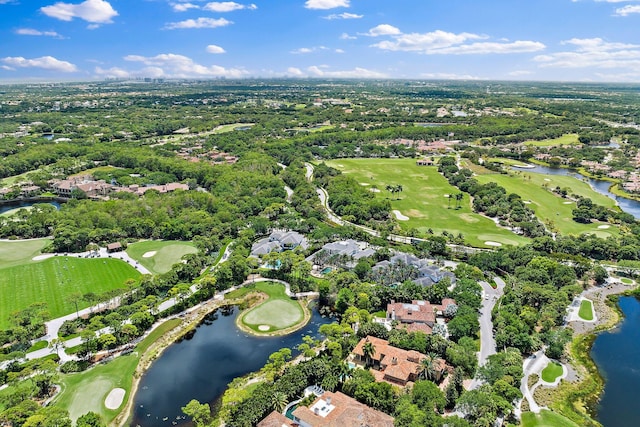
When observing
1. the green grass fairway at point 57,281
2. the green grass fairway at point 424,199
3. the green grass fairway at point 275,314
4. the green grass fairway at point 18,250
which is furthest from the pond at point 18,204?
the green grass fairway at point 424,199

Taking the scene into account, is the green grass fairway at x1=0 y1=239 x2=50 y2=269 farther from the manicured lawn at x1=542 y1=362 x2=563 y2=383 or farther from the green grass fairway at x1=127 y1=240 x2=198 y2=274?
the manicured lawn at x1=542 y1=362 x2=563 y2=383

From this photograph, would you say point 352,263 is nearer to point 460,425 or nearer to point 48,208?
point 460,425

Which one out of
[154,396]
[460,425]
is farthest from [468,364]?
[154,396]

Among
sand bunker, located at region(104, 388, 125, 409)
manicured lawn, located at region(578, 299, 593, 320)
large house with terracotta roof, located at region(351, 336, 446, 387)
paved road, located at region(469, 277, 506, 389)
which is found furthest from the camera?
manicured lawn, located at region(578, 299, 593, 320)

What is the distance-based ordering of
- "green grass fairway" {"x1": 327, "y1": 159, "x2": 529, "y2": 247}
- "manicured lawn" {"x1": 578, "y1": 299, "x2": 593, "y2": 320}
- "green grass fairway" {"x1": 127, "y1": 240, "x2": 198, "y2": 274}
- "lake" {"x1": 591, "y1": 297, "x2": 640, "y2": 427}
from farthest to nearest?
"green grass fairway" {"x1": 327, "y1": 159, "x2": 529, "y2": 247}
"green grass fairway" {"x1": 127, "y1": 240, "x2": 198, "y2": 274}
"manicured lawn" {"x1": 578, "y1": 299, "x2": 593, "y2": 320}
"lake" {"x1": 591, "y1": 297, "x2": 640, "y2": 427}

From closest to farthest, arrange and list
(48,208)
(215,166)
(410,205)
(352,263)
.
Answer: (352,263) < (48,208) < (410,205) < (215,166)

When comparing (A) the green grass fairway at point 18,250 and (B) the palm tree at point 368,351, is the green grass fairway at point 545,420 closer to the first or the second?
(B) the palm tree at point 368,351

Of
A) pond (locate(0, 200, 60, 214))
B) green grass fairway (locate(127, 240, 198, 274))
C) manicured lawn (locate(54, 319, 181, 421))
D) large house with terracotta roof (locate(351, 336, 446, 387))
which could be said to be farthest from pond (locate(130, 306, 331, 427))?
pond (locate(0, 200, 60, 214))
